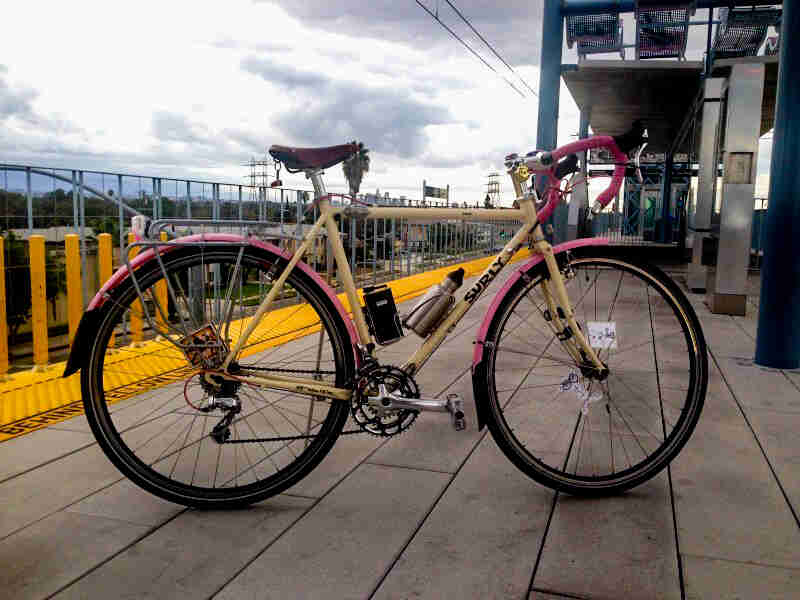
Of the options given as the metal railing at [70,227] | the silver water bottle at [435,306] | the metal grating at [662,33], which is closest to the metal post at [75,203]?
the metal railing at [70,227]

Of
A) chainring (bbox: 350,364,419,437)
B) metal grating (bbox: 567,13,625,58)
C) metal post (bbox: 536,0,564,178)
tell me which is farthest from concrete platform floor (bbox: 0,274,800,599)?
metal grating (bbox: 567,13,625,58)

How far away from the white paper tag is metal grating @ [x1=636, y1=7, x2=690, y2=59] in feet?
39.3

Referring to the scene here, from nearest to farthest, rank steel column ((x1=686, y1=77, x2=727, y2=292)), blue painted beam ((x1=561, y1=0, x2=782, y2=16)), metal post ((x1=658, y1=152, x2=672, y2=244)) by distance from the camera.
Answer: steel column ((x1=686, y1=77, x2=727, y2=292)) → blue painted beam ((x1=561, y1=0, x2=782, y2=16)) → metal post ((x1=658, y1=152, x2=672, y2=244))

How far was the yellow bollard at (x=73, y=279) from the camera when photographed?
167 inches

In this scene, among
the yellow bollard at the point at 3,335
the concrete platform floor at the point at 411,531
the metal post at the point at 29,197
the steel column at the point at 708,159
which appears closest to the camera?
the concrete platform floor at the point at 411,531

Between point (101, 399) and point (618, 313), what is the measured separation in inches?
75.3

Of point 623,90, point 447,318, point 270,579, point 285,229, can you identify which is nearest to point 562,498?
point 447,318

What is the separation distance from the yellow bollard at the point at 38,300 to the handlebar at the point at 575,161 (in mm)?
2818

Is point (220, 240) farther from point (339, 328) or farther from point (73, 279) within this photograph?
point (73, 279)

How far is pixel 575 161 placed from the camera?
246 centimetres

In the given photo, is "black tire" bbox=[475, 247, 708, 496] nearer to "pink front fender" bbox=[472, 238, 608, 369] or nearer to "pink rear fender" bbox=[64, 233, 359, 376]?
"pink front fender" bbox=[472, 238, 608, 369]

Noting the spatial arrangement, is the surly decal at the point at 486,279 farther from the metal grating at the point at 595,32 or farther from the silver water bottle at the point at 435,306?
the metal grating at the point at 595,32

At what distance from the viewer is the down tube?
2.42 m

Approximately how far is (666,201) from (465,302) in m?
21.4
